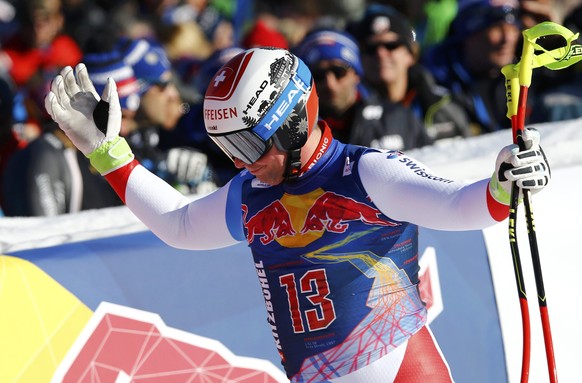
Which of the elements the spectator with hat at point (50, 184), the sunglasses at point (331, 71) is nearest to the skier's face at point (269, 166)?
the spectator with hat at point (50, 184)

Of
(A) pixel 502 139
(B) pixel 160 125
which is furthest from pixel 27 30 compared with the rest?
(A) pixel 502 139

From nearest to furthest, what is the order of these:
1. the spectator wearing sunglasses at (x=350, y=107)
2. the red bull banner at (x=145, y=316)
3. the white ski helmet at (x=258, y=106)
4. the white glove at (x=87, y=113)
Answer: the white ski helmet at (x=258, y=106) < the white glove at (x=87, y=113) < the red bull banner at (x=145, y=316) < the spectator wearing sunglasses at (x=350, y=107)

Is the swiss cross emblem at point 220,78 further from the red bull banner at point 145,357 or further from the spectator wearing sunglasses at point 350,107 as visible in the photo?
the spectator wearing sunglasses at point 350,107

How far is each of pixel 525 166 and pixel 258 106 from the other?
2.95 feet

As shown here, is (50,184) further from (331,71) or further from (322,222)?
(322,222)

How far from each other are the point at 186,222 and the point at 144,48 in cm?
391

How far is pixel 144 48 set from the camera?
8.02 m

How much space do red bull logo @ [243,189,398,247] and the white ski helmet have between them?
0.56ft

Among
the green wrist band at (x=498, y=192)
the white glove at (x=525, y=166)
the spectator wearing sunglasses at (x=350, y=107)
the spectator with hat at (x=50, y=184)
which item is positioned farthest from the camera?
the spectator wearing sunglasses at (x=350, y=107)

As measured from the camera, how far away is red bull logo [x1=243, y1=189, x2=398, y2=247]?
391 centimetres

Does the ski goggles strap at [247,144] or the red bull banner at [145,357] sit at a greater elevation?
the ski goggles strap at [247,144]

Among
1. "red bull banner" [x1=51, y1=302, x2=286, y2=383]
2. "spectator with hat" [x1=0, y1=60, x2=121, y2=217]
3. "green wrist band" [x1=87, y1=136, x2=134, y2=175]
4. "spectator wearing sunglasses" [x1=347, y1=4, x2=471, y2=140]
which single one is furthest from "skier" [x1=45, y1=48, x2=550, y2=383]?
"spectator wearing sunglasses" [x1=347, y1=4, x2=471, y2=140]

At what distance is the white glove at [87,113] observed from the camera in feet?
13.9

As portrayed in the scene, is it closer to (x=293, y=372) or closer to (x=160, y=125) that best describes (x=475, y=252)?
(x=293, y=372)
